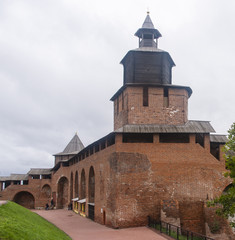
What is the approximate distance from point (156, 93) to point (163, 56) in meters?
3.12

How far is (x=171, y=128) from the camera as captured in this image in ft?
63.5

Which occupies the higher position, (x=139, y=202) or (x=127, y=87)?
(x=127, y=87)

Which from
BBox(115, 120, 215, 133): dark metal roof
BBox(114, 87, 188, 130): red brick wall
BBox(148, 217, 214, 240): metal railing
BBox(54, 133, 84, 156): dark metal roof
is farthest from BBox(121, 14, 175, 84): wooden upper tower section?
BBox(54, 133, 84, 156): dark metal roof

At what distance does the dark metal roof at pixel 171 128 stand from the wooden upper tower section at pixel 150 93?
1.03m

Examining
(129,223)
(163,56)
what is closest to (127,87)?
(163,56)

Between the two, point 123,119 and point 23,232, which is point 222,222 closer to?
point 123,119

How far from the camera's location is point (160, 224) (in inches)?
637

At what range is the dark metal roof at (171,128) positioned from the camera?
18781 mm

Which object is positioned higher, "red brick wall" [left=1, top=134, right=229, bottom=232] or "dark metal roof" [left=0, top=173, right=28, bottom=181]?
"red brick wall" [left=1, top=134, right=229, bottom=232]

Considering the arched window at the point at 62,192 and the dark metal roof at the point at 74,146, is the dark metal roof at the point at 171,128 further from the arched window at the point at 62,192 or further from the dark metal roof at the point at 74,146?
the dark metal roof at the point at 74,146

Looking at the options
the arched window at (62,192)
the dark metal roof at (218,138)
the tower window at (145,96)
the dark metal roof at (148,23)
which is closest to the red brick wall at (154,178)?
the dark metal roof at (218,138)

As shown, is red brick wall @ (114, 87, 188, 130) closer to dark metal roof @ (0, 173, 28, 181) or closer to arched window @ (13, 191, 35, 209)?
arched window @ (13, 191, 35, 209)

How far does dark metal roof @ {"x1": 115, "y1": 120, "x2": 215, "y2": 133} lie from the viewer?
18.8 metres

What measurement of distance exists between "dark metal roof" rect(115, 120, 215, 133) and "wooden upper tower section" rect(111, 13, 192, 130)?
103cm
